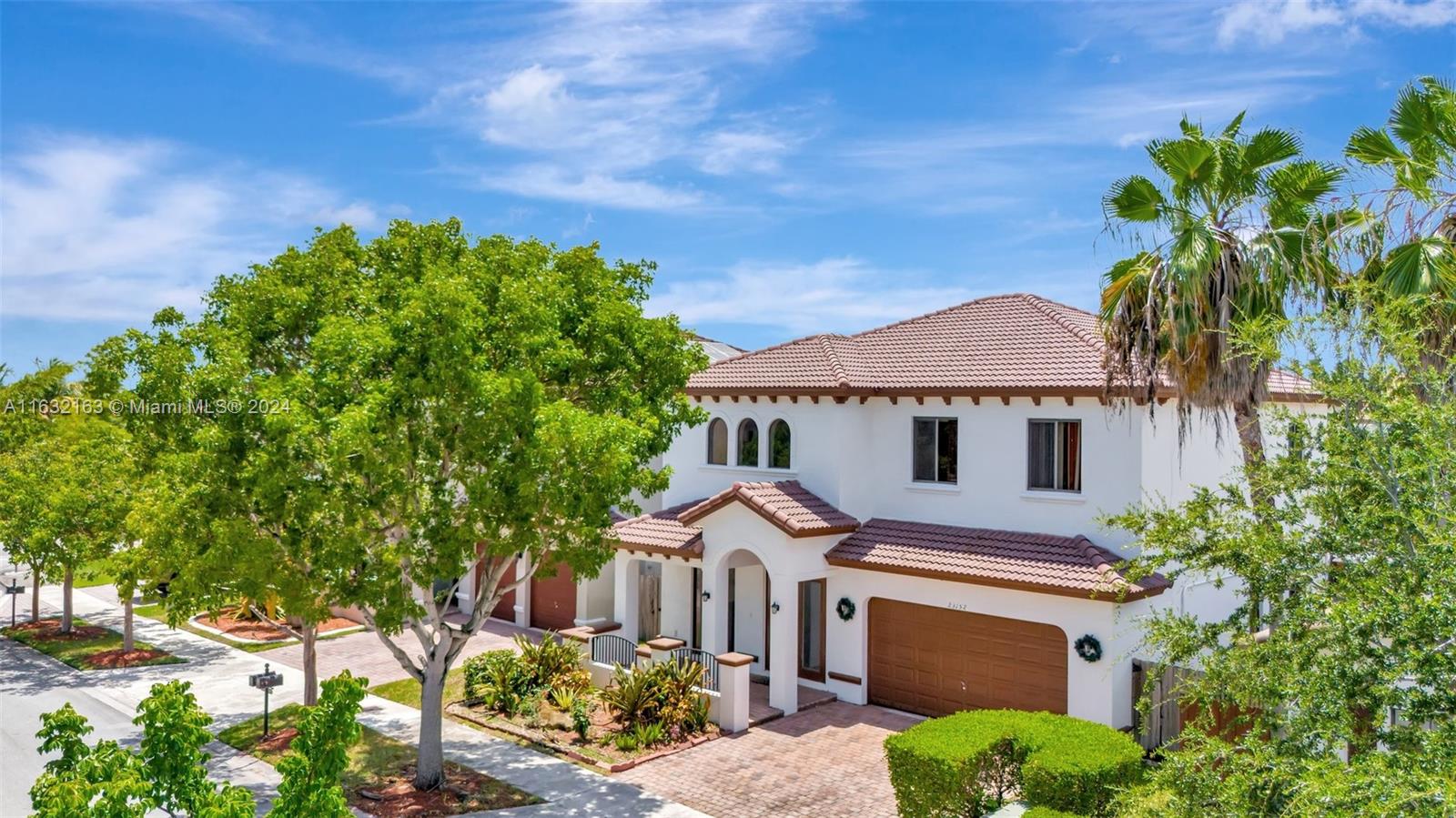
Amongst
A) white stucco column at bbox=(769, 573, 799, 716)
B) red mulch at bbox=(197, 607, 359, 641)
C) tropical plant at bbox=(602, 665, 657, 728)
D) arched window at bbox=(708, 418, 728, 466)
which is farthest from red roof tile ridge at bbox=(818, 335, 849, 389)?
red mulch at bbox=(197, 607, 359, 641)

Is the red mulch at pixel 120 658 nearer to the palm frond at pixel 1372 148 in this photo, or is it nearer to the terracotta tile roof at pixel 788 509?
the terracotta tile roof at pixel 788 509

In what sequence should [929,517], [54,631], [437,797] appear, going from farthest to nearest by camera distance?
1. [54,631]
2. [929,517]
3. [437,797]

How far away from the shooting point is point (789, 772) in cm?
1631

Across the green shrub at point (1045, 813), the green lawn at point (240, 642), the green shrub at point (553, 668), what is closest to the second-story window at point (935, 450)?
the green shrub at point (553, 668)

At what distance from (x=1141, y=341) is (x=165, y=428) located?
1493 centimetres

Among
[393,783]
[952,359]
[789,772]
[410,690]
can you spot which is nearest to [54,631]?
[410,690]

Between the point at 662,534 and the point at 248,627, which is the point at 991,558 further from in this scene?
the point at 248,627

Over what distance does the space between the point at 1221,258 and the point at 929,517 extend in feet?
29.4

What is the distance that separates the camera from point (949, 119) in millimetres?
17266

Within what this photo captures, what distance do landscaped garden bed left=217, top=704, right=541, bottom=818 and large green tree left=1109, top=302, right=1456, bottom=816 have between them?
9.99 metres

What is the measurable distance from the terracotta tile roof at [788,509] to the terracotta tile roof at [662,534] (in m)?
0.68

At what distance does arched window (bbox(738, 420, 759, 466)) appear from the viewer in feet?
78.0

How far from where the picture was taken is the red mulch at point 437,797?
47.9 ft

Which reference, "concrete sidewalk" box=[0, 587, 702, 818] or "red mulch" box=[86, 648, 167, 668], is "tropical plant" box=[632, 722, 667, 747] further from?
"red mulch" box=[86, 648, 167, 668]
